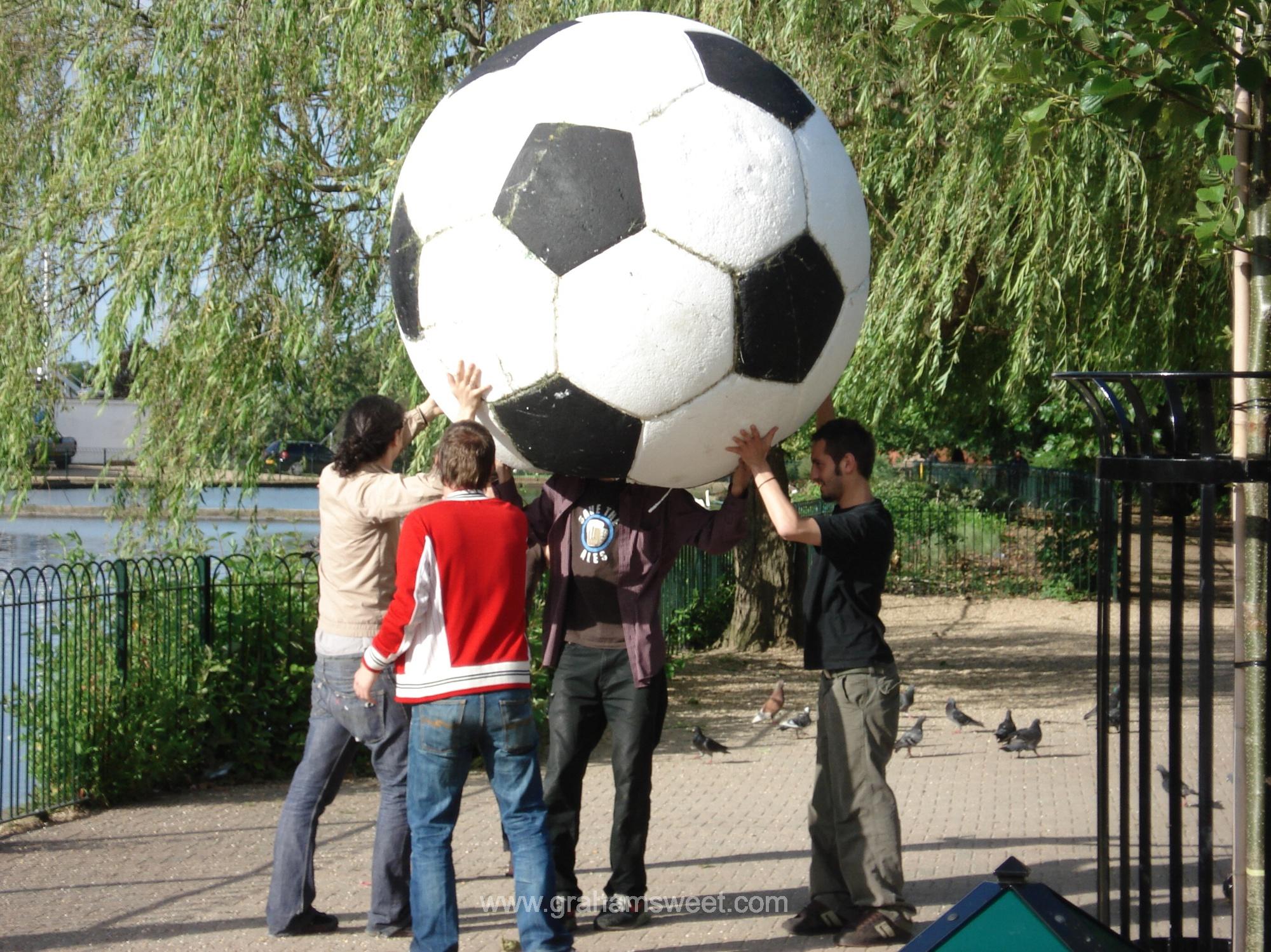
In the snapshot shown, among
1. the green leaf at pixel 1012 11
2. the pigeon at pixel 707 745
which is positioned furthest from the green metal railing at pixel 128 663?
the green leaf at pixel 1012 11

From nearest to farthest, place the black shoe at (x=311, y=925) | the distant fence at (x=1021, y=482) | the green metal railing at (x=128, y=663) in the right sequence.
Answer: the black shoe at (x=311, y=925) → the green metal railing at (x=128, y=663) → the distant fence at (x=1021, y=482)

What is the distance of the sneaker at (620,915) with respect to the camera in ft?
15.2

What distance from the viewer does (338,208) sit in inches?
350

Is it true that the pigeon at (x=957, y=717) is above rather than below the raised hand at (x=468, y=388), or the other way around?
below

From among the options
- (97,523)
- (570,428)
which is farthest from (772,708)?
(97,523)

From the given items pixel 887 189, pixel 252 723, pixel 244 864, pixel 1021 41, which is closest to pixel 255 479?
pixel 252 723

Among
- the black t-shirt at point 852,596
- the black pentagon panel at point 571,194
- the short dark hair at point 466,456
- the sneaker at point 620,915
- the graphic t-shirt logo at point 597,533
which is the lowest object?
the sneaker at point 620,915

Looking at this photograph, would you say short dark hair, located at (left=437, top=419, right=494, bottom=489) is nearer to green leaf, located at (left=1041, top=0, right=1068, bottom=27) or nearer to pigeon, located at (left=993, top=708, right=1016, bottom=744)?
green leaf, located at (left=1041, top=0, right=1068, bottom=27)

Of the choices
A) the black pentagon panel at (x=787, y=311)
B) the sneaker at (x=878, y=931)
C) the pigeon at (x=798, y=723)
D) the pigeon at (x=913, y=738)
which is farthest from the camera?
the pigeon at (x=798, y=723)

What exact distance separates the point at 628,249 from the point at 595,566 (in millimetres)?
1371

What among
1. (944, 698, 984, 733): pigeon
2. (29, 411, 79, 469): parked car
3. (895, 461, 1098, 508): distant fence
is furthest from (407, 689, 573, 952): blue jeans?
(895, 461, 1098, 508): distant fence

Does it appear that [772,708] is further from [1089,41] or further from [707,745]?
[1089,41]

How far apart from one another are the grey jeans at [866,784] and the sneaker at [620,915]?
751 mm

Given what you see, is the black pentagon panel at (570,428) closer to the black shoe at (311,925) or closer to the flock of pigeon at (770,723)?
the black shoe at (311,925)
